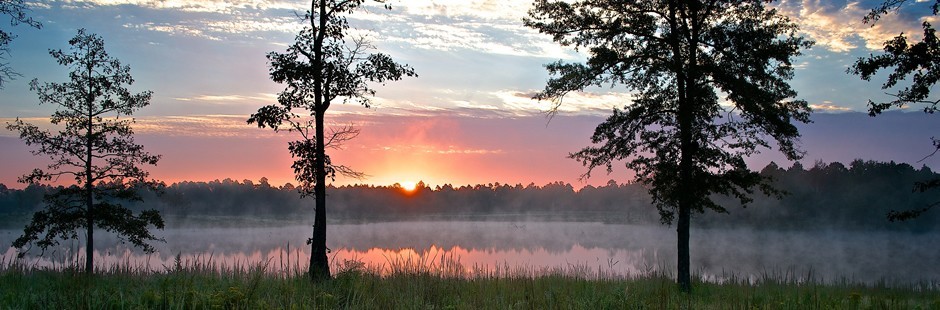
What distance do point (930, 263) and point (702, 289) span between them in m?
62.9

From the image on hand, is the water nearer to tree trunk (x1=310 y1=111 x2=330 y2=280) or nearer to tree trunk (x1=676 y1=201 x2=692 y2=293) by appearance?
tree trunk (x1=676 y1=201 x2=692 y2=293)

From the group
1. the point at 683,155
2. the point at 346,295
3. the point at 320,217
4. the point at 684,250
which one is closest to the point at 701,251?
the point at 684,250

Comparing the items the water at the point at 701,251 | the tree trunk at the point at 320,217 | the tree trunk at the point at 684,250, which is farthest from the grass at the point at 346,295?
the water at the point at 701,251

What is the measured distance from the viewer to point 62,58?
85.6ft

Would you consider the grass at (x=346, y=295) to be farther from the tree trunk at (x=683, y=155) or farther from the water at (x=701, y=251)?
the water at (x=701, y=251)

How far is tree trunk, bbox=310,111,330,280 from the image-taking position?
17.9 metres

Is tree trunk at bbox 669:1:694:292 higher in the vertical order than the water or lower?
higher

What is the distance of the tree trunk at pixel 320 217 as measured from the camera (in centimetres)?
1794

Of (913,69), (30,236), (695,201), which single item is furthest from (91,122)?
(913,69)

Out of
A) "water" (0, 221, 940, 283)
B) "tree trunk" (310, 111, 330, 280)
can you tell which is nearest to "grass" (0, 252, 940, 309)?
"tree trunk" (310, 111, 330, 280)

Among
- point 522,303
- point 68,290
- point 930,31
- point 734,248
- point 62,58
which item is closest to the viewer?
point 68,290

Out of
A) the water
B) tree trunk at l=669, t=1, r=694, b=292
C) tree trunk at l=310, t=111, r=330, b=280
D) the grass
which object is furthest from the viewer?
the water

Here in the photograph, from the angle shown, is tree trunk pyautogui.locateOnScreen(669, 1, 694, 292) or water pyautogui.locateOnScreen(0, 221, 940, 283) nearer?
tree trunk pyautogui.locateOnScreen(669, 1, 694, 292)

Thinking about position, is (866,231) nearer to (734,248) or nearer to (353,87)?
(734,248)
